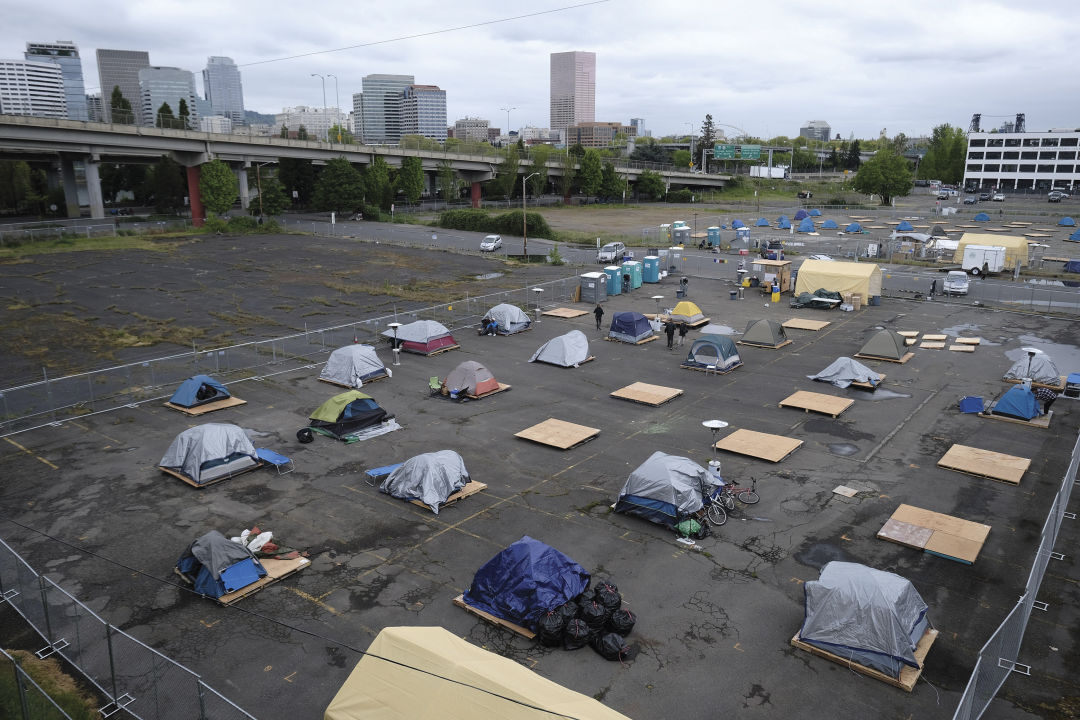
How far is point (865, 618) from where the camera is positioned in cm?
1528

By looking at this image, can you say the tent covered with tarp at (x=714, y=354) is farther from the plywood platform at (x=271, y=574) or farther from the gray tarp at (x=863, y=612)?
the plywood platform at (x=271, y=574)

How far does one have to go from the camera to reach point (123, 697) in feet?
47.2

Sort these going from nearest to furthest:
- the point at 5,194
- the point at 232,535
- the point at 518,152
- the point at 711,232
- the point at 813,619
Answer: the point at 813,619 → the point at 232,535 → the point at 711,232 → the point at 5,194 → the point at 518,152

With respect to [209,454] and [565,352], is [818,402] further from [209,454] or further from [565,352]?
[209,454]

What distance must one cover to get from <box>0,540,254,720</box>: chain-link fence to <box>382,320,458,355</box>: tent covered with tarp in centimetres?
2296

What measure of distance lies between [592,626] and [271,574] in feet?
28.2

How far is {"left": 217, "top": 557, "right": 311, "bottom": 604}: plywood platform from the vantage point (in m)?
17.8

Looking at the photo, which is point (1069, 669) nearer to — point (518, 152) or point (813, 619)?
point (813, 619)

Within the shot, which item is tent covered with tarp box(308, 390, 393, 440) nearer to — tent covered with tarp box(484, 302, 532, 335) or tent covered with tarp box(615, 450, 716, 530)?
tent covered with tarp box(615, 450, 716, 530)

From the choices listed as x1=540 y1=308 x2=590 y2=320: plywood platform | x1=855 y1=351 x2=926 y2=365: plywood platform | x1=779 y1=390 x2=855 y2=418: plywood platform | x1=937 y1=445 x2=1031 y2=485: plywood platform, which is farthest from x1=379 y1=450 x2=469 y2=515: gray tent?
x1=540 y1=308 x2=590 y2=320: plywood platform

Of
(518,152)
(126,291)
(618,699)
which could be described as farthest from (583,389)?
(518,152)

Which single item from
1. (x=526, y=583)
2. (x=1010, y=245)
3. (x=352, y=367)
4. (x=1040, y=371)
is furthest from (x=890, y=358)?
(x=1010, y=245)

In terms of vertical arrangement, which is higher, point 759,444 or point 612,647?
point 759,444

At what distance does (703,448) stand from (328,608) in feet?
49.2
